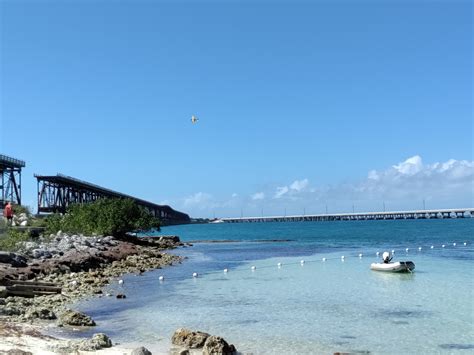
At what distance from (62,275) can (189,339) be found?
744 inches

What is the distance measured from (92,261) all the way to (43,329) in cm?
2236

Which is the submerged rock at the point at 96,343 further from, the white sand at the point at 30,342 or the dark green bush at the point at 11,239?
the dark green bush at the point at 11,239

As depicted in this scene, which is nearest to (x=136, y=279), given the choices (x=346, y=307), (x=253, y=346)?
(x=346, y=307)

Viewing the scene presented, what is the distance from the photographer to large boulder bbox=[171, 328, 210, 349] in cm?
1514

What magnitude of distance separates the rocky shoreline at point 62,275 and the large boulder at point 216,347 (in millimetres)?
2896

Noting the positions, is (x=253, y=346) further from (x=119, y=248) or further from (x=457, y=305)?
(x=119, y=248)

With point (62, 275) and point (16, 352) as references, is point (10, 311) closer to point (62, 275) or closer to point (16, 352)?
point (16, 352)

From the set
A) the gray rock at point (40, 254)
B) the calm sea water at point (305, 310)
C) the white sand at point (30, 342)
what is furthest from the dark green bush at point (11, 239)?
the white sand at point (30, 342)

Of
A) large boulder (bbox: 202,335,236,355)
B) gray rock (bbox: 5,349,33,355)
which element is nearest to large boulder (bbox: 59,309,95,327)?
gray rock (bbox: 5,349,33,355)

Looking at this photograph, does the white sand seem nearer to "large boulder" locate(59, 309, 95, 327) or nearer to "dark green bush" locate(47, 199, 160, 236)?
"large boulder" locate(59, 309, 95, 327)

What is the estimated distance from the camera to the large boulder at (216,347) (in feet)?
45.8

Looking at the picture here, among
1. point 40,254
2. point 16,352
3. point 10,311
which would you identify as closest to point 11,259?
point 40,254

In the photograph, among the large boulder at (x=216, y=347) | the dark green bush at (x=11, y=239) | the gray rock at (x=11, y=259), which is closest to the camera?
the large boulder at (x=216, y=347)

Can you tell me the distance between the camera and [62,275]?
31.8m
